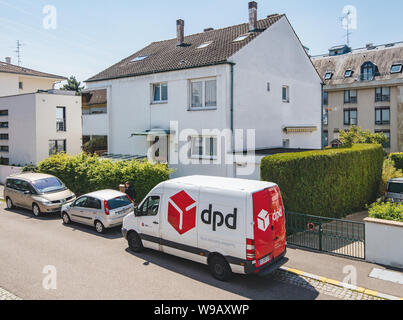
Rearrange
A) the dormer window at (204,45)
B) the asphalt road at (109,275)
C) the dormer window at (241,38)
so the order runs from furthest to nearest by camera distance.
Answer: the dormer window at (204,45) → the dormer window at (241,38) → the asphalt road at (109,275)

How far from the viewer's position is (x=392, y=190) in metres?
17.1

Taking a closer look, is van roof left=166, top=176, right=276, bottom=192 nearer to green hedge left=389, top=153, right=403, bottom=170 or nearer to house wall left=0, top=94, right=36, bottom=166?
house wall left=0, top=94, right=36, bottom=166

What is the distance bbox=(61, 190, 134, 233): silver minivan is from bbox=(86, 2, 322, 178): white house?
6465 mm

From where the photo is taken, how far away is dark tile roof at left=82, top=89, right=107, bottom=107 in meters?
24.5

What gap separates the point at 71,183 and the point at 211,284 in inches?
519

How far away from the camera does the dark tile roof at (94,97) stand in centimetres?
2448

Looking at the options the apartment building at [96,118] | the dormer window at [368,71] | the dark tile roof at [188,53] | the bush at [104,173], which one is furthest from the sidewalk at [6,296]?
the dormer window at [368,71]

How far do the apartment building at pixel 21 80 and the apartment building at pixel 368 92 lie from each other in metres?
34.6

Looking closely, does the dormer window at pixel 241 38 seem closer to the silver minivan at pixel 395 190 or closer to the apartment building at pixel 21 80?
the silver minivan at pixel 395 190

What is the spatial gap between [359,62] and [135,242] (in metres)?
43.7

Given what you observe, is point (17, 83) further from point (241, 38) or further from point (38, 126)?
point (241, 38)

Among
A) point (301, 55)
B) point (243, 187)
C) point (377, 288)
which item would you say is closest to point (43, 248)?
point (243, 187)

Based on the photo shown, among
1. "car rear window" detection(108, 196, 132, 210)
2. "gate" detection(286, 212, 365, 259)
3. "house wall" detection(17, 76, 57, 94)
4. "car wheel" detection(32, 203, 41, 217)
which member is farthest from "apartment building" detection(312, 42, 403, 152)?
"car wheel" detection(32, 203, 41, 217)
